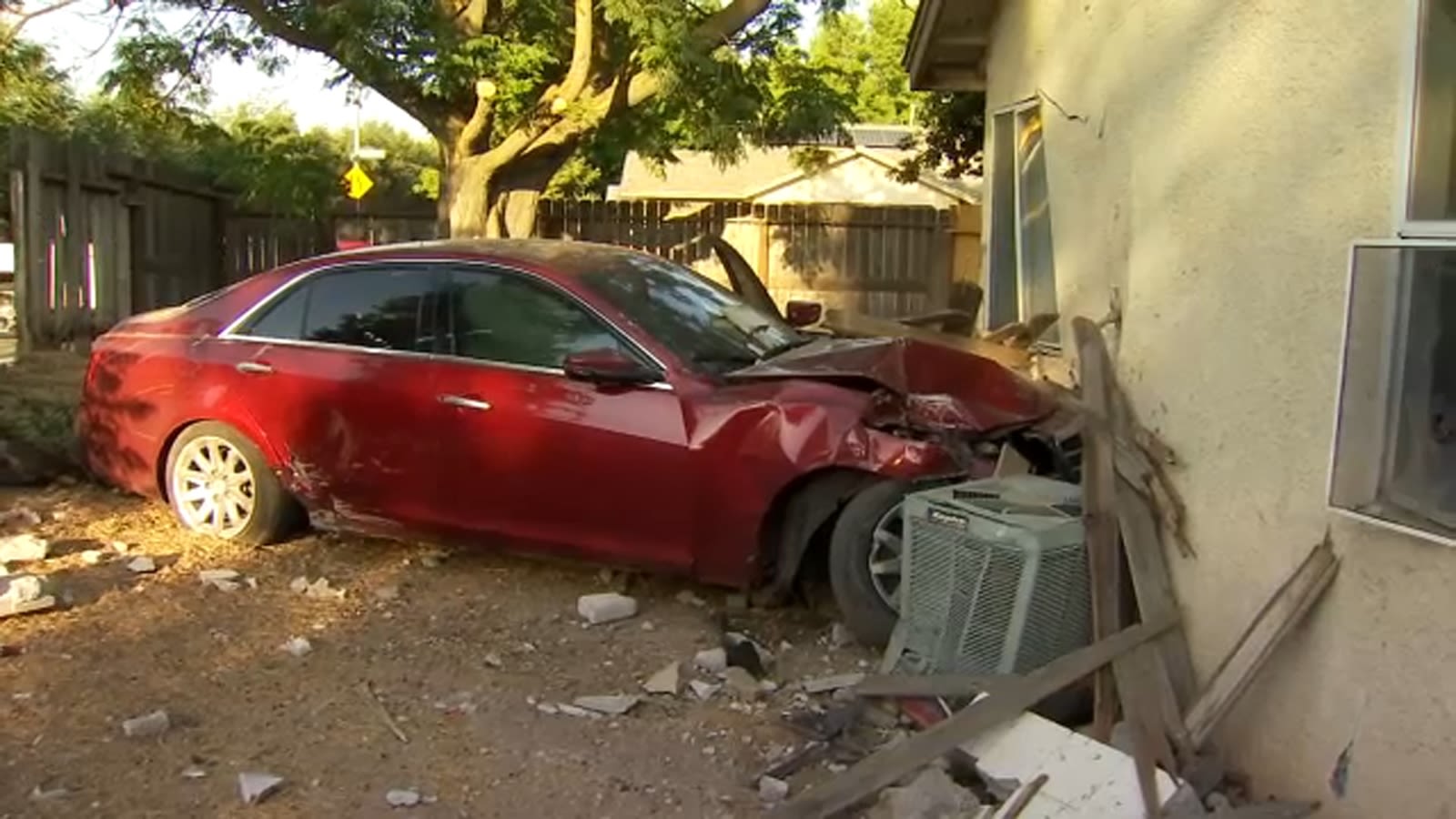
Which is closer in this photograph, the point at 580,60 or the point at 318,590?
the point at 318,590

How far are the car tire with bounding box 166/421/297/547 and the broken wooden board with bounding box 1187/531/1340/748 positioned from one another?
181 inches

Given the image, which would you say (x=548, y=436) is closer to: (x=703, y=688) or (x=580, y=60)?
(x=703, y=688)

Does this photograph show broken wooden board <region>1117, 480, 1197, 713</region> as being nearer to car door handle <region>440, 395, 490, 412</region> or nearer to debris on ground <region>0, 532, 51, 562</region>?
car door handle <region>440, 395, 490, 412</region>

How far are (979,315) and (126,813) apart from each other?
21.2ft

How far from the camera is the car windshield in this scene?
6.27 m

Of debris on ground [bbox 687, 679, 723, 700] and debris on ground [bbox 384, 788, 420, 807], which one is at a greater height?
debris on ground [bbox 687, 679, 723, 700]

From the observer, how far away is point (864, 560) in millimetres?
5582

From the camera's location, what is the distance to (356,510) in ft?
22.2

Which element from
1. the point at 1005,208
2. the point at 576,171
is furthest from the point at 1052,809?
the point at 576,171

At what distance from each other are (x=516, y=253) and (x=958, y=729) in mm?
3371

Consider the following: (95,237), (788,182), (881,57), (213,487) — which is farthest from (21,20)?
(881,57)

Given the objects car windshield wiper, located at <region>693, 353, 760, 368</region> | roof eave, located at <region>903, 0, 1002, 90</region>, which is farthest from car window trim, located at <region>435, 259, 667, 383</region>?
roof eave, located at <region>903, 0, 1002, 90</region>

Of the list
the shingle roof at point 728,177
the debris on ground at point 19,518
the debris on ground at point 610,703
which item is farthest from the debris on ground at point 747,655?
the shingle roof at point 728,177

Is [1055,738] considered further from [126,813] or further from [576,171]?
[576,171]
